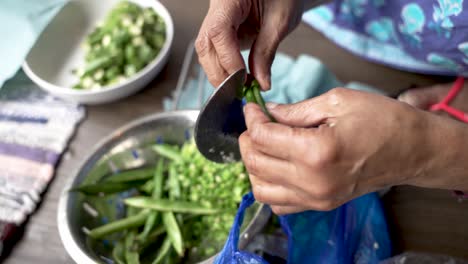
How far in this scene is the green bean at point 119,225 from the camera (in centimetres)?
82

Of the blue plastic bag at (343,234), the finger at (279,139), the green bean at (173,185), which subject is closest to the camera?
the finger at (279,139)

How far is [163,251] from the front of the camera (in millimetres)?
825

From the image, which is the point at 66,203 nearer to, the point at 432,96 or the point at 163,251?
the point at 163,251

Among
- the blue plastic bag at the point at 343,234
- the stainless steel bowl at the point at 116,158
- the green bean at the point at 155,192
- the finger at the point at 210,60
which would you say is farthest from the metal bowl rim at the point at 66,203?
the blue plastic bag at the point at 343,234

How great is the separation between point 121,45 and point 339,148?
843mm

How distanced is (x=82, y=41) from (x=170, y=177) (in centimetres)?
60

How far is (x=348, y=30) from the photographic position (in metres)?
1.13

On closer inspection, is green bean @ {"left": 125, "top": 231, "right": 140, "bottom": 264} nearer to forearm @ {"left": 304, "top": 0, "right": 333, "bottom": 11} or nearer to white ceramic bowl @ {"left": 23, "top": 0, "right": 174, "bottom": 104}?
white ceramic bowl @ {"left": 23, "top": 0, "right": 174, "bottom": 104}

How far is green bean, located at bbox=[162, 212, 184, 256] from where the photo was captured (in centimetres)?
80

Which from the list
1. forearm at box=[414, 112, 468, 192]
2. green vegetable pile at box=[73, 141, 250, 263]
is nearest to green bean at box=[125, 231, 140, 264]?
green vegetable pile at box=[73, 141, 250, 263]

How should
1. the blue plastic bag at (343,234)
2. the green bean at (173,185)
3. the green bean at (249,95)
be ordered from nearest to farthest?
the green bean at (249,95) < the blue plastic bag at (343,234) < the green bean at (173,185)

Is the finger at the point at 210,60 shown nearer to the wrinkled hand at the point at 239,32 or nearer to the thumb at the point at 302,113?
the wrinkled hand at the point at 239,32

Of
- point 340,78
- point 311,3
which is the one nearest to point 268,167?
point 311,3

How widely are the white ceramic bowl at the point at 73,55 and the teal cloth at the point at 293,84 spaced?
10 centimetres
